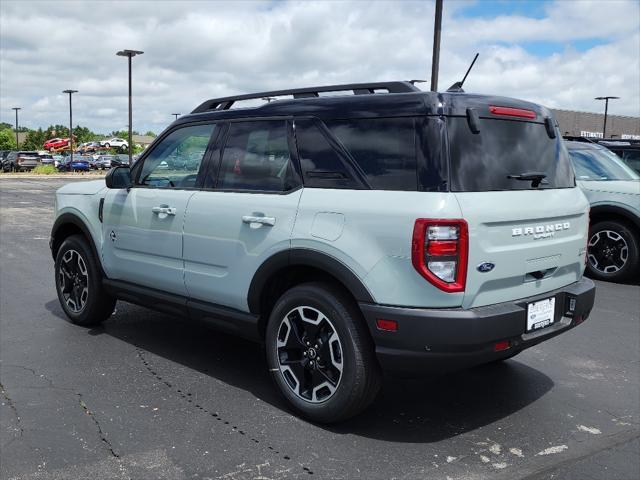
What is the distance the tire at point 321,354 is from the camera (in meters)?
3.45

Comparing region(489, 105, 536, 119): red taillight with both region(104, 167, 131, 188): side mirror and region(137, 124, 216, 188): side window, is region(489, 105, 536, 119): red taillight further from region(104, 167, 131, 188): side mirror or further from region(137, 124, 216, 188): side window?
region(104, 167, 131, 188): side mirror

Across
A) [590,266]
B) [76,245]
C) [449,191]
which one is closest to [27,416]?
[76,245]

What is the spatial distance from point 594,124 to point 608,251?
45170 mm

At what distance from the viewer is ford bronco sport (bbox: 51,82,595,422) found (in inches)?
126

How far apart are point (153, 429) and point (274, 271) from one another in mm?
1126

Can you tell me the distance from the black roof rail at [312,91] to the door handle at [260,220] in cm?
86

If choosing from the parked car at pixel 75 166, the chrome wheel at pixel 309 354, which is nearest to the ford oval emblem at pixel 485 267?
the chrome wheel at pixel 309 354

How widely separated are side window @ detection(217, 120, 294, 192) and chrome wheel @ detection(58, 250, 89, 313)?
1.97 m

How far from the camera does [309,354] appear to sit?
12.2 ft

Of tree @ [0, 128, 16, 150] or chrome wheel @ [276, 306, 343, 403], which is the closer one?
chrome wheel @ [276, 306, 343, 403]

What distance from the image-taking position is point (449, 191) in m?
3.21

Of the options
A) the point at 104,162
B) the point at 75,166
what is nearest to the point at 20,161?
the point at 75,166

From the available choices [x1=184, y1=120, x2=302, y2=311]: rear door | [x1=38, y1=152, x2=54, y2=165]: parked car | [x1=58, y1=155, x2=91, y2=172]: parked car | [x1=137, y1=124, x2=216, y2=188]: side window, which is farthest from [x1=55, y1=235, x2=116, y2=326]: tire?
[x1=38, y1=152, x2=54, y2=165]: parked car

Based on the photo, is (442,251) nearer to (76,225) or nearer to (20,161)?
(76,225)
